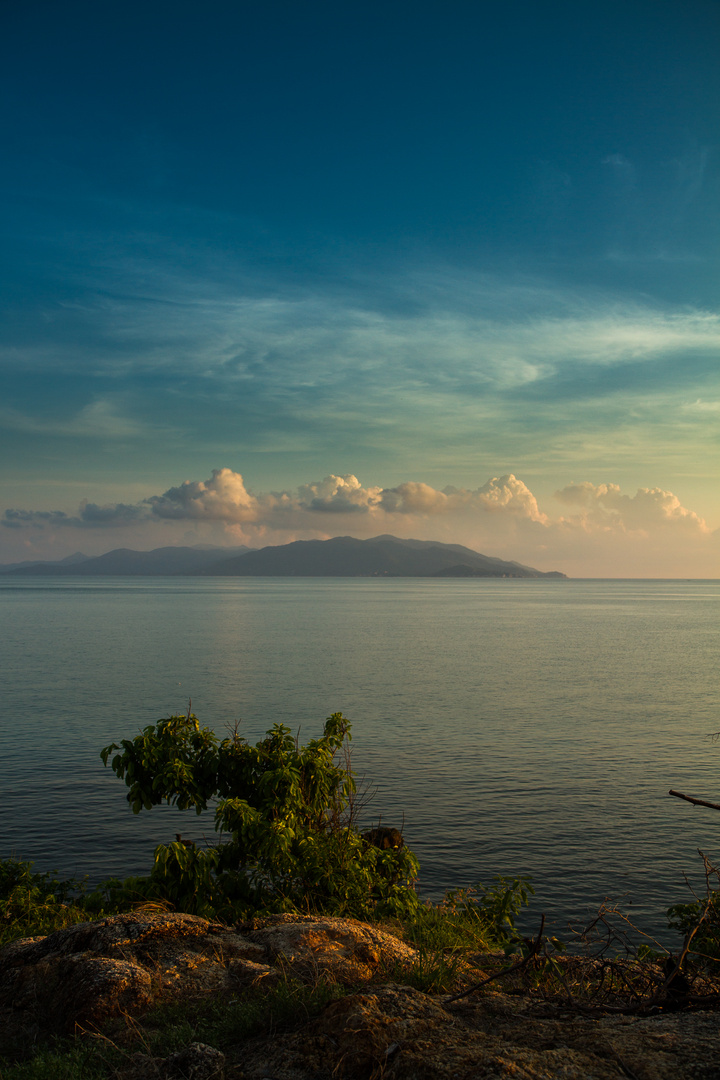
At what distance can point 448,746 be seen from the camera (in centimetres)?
4119

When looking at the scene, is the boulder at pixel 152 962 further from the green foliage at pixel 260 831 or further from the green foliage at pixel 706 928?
the green foliage at pixel 706 928

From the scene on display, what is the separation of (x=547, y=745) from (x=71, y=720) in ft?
101

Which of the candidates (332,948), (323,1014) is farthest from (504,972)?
(332,948)

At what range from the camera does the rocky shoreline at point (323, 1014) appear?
261 inches

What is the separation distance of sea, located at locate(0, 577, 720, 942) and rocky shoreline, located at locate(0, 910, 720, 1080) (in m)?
6.66

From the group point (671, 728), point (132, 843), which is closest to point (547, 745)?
point (671, 728)

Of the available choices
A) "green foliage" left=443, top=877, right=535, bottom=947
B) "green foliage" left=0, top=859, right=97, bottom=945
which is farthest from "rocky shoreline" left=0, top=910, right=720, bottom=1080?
"green foliage" left=443, top=877, right=535, bottom=947

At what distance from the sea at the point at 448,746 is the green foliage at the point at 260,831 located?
140 centimetres

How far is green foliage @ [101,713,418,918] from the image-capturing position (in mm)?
13391

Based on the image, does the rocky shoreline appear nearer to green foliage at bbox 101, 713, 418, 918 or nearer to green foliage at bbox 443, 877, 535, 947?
green foliage at bbox 101, 713, 418, 918

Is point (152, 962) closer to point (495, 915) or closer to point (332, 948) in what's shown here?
point (332, 948)

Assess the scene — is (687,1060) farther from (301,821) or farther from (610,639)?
(610,639)

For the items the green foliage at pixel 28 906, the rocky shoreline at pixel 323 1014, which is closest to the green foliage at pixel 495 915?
the rocky shoreline at pixel 323 1014

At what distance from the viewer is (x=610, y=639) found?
381 feet
